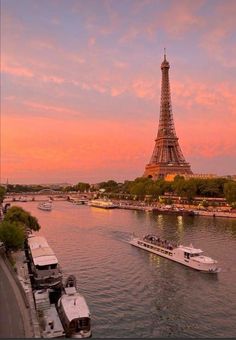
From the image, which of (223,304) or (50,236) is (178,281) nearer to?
(223,304)

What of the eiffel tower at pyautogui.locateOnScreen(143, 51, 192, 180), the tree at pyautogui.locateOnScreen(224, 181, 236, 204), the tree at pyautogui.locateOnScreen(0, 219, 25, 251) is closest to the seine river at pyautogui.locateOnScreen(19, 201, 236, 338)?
the tree at pyautogui.locateOnScreen(0, 219, 25, 251)

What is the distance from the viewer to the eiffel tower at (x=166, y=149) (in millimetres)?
115750

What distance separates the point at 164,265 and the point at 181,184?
54773 mm

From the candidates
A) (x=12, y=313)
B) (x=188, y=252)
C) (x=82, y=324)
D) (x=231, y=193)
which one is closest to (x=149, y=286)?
(x=188, y=252)

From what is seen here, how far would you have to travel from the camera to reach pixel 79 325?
1834 centimetres

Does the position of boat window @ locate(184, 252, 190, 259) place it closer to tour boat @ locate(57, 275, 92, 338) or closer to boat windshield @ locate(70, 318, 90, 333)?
tour boat @ locate(57, 275, 92, 338)

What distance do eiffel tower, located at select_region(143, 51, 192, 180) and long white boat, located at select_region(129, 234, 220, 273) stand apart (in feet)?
254

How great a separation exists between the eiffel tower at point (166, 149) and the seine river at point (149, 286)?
69.5 metres

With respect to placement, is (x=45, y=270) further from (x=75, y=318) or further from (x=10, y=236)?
(x=75, y=318)

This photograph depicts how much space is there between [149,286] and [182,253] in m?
6.76

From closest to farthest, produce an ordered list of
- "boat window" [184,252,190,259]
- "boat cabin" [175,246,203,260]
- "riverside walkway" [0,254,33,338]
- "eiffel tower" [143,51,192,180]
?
"riverside walkway" [0,254,33,338]
"boat cabin" [175,246,203,260]
"boat window" [184,252,190,259]
"eiffel tower" [143,51,192,180]

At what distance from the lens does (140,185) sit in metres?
101

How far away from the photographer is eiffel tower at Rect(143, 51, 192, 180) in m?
116

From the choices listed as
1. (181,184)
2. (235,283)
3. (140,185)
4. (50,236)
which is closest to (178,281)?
(235,283)
